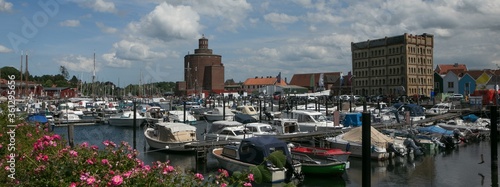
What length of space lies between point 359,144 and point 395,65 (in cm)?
8177

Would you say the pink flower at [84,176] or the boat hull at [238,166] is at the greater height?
the pink flower at [84,176]

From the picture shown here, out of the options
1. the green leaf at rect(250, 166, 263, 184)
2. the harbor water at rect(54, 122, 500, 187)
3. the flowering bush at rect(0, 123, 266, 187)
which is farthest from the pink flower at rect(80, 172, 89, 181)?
the harbor water at rect(54, 122, 500, 187)

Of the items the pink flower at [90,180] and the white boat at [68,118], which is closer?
the pink flower at [90,180]

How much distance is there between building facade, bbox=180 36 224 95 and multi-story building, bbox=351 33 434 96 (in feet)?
208

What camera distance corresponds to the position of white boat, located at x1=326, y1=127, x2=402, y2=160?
30.8 meters

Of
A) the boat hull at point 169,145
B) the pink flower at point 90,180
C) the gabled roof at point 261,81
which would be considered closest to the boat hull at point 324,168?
the boat hull at point 169,145

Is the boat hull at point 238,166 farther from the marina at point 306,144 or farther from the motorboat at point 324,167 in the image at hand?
the motorboat at point 324,167

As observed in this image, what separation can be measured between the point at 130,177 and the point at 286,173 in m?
17.8

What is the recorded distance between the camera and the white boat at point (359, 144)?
30.8 m

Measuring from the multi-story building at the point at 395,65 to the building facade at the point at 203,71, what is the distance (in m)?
63.4

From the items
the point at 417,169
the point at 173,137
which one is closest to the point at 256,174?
the point at 417,169

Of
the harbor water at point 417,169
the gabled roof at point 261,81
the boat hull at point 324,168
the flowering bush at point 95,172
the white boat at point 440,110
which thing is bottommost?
the harbor water at point 417,169

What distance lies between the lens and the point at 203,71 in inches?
6934

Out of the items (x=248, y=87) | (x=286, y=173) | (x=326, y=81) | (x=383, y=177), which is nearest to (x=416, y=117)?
(x=383, y=177)
